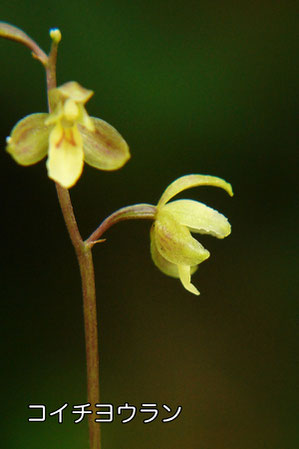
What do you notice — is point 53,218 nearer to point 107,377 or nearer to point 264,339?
point 107,377

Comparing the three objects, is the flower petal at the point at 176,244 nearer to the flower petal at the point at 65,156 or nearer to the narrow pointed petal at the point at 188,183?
the narrow pointed petal at the point at 188,183

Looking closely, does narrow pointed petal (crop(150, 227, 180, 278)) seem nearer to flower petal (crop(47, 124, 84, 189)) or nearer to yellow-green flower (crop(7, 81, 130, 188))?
yellow-green flower (crop(7, 81, 130, 188))

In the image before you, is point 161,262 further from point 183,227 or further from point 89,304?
point 89,304

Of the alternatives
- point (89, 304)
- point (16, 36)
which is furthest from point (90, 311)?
point (16, 36)

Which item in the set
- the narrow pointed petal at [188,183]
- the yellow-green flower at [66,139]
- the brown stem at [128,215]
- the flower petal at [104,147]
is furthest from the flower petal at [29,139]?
the narrow pointed petal at [188,183]

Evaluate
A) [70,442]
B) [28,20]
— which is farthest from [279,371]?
[28,20]

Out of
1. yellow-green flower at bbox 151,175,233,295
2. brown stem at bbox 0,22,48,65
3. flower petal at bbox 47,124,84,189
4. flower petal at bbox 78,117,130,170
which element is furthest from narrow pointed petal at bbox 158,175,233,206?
brown stem at bbox 0,22,48,65
